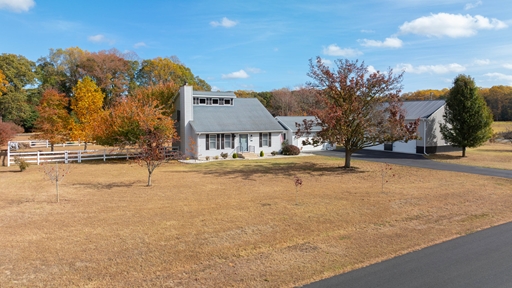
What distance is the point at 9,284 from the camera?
6.05m

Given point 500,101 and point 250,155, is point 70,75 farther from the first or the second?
point 500,101

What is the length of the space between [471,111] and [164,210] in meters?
28.3

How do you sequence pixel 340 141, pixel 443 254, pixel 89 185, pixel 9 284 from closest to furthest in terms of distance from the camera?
pixel 9 284 → pixel 443 254 → pixel 89 185 → pixel 340 141

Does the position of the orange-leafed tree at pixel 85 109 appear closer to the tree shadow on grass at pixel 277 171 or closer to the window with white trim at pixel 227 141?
the window with white trim at pixel 227 141

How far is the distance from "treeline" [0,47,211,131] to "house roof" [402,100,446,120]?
31597 millimetres

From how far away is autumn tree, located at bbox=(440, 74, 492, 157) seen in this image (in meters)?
28.6

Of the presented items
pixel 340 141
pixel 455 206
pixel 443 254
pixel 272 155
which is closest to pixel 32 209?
pixel 443 254

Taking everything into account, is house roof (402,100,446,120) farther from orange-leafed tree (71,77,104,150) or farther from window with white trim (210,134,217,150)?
orange-leafed tree (71,77,104,150)

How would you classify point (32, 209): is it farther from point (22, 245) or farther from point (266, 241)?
point (266, 241)

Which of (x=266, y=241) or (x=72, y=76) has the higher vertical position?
(x=72, y=76)

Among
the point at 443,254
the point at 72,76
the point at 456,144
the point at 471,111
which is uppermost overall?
the point at 72,76

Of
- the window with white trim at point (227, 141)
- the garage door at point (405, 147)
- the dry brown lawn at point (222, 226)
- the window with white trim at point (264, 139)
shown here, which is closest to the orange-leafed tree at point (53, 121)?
the dry brown lawn at point (222, 226)

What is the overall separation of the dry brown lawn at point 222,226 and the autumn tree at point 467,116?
12515 mm

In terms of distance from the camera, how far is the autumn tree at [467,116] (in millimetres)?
28609
